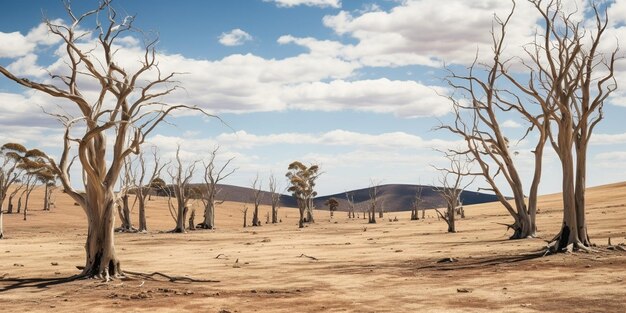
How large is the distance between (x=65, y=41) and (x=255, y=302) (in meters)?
9.14

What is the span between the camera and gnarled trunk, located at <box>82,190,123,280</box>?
52.6 ft

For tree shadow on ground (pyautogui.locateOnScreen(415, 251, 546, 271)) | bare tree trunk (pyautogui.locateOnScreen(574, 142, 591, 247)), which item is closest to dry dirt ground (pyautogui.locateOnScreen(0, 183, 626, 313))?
tree shadow on ground (pyautogui.locateOnScreen(415, 251, 546, 271))

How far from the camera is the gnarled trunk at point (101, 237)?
16047mm

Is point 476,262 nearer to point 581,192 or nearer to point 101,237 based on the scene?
point 581,192

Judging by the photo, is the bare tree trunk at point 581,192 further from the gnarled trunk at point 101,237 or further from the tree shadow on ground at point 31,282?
the tree shadow on ground at point 31,282

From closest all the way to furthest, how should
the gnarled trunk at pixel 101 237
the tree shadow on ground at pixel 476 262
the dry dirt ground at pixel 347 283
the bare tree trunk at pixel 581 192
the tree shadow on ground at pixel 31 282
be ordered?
the dry dirt ground at pixel 347 283 < the tree shadow on ground at pixel 31 282 < the gnarled trunk at pixel 101 237 < the tree shadow on ground at pixel 476 262 < the bare tree trunk at pixel 581 192

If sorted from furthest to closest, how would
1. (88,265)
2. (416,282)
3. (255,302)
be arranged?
1. (88,265)
2. (416,282)
3. (255,302)

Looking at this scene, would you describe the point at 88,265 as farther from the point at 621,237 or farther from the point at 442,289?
the point at 621,237

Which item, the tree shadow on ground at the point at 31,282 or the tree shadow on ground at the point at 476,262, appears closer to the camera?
the tree shadow on ground at the point at 31,282

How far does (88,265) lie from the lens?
16.1 m

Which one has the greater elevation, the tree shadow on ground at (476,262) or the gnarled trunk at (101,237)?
the gnarled trunk at (101,237)

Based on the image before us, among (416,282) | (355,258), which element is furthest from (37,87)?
(355,258)

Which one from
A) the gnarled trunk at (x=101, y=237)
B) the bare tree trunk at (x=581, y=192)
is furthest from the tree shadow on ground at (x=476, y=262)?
the gnarled trunk at (x=101, y=237)

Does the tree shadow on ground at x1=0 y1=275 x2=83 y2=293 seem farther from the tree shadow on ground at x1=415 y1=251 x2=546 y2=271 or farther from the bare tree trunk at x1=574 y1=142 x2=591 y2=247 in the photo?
the bare tree trunk at x1=574 y1=142 x2=591 y2=247
